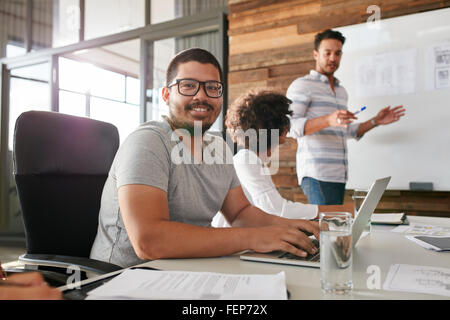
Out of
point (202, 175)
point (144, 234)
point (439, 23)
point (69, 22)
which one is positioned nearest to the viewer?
point (144, 234)

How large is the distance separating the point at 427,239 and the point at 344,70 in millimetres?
1781

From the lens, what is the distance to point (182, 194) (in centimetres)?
113

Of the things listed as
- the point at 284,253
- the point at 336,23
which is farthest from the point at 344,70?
the point at 284,253

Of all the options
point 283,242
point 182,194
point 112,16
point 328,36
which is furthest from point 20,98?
point 283,242

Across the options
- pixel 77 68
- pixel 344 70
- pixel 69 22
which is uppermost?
pixel 69 22

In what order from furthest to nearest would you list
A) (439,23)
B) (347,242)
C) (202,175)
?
1. (439,23)
2. (202,175)
3. (347,242)

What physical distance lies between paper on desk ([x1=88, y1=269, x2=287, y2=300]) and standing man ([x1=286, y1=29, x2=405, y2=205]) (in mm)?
1637

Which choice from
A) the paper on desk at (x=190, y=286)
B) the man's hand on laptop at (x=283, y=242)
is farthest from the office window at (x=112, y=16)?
the paper on desk at (x=190, y=286)

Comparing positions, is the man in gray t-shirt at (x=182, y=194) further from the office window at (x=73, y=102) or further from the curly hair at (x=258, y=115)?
the office window at (x=73, y=102)

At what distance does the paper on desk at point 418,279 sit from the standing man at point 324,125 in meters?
1.46

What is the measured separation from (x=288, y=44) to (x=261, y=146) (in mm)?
1389

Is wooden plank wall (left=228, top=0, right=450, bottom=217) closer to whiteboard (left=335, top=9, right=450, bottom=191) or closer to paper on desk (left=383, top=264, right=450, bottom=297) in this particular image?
whiteboard (left=335, top=9, right=450, bottom=191)
